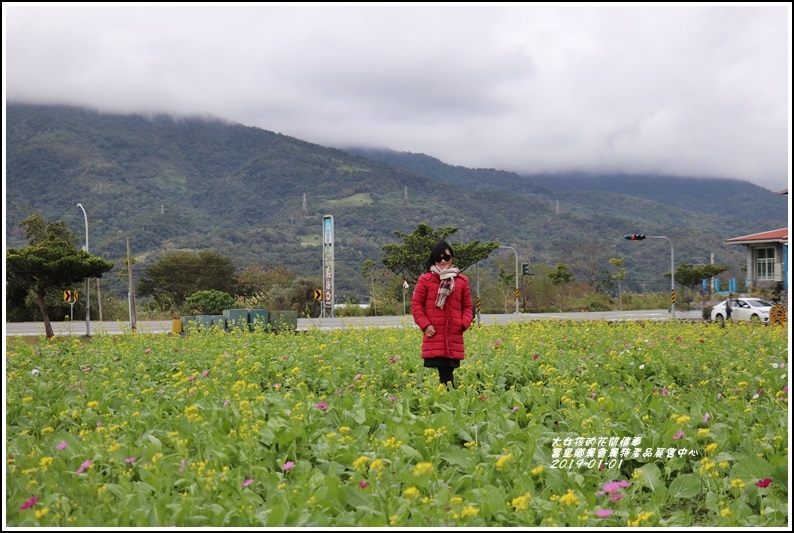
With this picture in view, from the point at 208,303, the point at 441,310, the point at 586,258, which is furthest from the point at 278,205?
the point at 441,310

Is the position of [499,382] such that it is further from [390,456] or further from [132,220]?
[132,220]

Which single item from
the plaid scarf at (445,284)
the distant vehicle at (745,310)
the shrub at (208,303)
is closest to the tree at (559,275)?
the distant vehicle at (745,310)

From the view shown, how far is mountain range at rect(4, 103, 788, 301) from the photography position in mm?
78688

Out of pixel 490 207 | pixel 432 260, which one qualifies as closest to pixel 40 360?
pixel 432 260

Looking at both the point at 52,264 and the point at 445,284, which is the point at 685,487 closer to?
the point at 445,284

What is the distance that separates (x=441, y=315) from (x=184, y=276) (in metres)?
44.5

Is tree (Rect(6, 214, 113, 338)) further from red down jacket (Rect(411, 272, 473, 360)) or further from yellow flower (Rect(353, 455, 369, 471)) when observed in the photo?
yellow flower (Rect(353, 455, 369, 471))

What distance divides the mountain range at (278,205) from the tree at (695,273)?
477 inches

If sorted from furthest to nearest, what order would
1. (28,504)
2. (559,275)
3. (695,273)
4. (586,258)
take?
(586,258), (695,273), (559,275), (28,504)

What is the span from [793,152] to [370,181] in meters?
107

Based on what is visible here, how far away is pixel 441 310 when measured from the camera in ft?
21.9

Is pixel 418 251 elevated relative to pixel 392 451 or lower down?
elevated

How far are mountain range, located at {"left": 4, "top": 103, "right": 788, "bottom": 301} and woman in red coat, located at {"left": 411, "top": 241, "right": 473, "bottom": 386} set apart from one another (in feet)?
179

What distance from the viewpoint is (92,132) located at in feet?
393
